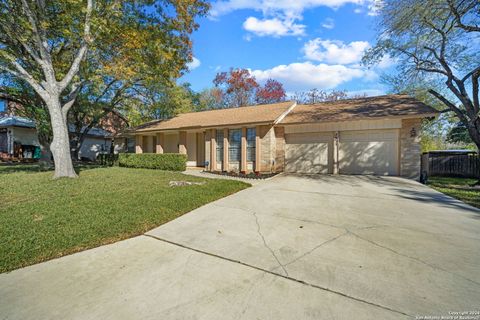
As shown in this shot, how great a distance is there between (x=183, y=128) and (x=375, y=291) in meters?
14.3

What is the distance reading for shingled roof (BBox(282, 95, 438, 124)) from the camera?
10.3 meters

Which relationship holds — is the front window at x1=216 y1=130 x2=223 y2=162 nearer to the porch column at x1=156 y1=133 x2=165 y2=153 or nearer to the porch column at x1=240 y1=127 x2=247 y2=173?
the porch column at x1=240 y1=127 x2=247 y2=173

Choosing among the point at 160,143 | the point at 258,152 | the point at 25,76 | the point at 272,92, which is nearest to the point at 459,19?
the point at 258,152

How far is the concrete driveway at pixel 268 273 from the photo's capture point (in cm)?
210

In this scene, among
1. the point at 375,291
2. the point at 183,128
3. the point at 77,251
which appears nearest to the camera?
the point at 375,291

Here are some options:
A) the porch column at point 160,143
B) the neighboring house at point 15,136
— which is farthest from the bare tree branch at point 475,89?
the neighboring house at point 15,136

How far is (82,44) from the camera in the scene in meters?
9.74

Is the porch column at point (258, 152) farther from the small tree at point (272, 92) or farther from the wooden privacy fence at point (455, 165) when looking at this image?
the small tree at point (272, 92)

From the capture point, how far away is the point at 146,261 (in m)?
3.06

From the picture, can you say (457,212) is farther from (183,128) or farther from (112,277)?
(183,128)

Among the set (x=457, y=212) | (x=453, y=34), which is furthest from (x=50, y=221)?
(x=453, y=34)

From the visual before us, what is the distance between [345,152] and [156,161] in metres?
11.6

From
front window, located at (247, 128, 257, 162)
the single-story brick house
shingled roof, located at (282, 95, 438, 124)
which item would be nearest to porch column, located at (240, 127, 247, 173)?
the single-story brick house

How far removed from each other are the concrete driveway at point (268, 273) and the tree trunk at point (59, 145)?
792 centimetres
